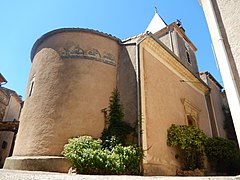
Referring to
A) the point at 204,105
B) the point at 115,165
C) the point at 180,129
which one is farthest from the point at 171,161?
the point at 204,105

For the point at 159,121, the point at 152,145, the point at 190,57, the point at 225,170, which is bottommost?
the point at 225,170

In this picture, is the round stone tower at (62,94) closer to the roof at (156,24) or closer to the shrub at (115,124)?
the shrub at (115,124)

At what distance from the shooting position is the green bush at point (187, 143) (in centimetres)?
892

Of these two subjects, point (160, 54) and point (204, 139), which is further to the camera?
point (160, 54)

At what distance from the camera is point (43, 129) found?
25.8 ft

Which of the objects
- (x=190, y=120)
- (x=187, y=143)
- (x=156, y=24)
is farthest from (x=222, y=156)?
(x=156, y=24)

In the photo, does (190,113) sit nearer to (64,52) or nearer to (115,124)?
(115,124)

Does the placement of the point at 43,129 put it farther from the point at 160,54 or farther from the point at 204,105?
the point at 204,105

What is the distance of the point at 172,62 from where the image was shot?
38.8 feet

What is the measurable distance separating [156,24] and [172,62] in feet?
35.2

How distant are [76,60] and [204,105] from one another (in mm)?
10782

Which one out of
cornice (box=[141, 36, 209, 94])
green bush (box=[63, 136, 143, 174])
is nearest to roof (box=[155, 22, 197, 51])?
cornice (box=[141, 36, 209, 94])

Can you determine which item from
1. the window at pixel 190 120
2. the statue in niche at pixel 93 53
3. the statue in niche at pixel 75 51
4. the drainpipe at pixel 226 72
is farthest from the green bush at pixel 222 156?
the drainpipe at pixel 226 72

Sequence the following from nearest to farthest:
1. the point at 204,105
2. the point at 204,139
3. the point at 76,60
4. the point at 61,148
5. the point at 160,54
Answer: the point at 61,148, the point at 76,60, the point at 204,139, the point at 160,54, the point at 204,105
